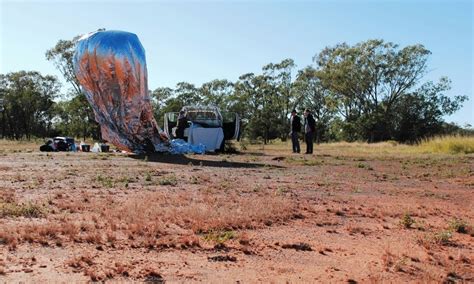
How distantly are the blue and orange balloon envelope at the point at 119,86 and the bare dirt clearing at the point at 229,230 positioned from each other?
805cm

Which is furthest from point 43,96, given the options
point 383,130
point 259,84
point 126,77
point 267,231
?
point 267,231

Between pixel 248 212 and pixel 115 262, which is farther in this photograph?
pixel 248 212

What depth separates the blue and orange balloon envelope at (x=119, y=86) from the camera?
58.1ft

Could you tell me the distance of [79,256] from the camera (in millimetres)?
4621

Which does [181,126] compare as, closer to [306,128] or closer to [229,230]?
[306,128]

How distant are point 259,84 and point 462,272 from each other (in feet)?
227

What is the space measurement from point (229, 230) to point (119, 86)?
43.9 ft

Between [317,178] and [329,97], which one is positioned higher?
[329,97]

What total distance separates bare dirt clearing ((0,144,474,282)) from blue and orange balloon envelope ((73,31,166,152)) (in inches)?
317

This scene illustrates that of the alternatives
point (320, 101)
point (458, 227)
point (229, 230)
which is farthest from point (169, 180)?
point (320, 101)

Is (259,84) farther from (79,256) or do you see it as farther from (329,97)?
(79,256)

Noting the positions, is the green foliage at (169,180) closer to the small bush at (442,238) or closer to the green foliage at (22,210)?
the green foliage at (22,210)

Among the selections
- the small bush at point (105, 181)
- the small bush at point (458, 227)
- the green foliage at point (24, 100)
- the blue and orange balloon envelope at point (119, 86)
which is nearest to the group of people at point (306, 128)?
the blue and orange balloon envelope at point (119, 86)

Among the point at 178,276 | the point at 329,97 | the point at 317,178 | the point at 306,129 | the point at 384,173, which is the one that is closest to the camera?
the point at 178,276
